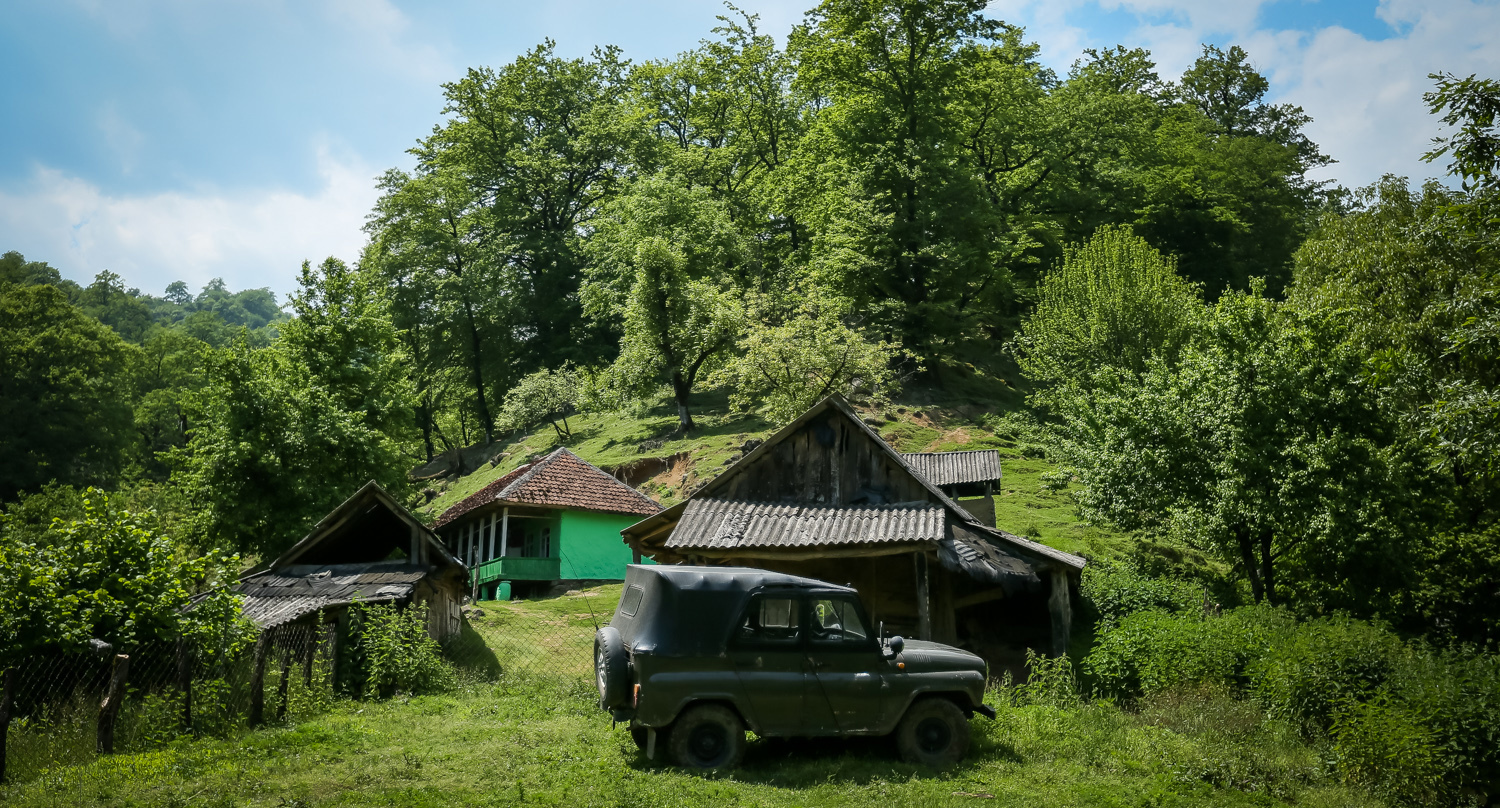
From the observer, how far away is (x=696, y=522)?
16.6 metres

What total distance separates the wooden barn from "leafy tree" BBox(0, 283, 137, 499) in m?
42.2

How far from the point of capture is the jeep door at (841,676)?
10302mm

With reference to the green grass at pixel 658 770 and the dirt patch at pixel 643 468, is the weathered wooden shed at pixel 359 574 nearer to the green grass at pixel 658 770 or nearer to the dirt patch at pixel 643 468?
the green grass at pixel 658 770

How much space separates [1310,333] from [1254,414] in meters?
2.39

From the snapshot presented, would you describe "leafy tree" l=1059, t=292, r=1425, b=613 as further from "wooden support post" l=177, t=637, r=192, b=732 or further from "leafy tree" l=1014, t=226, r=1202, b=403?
"wooden support post" l=177, t=637, r=192, b=732

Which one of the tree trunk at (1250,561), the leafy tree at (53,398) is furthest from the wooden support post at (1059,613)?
the leafy tree at (53,398)


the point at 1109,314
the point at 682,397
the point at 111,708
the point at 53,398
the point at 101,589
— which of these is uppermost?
the point at 1109,314

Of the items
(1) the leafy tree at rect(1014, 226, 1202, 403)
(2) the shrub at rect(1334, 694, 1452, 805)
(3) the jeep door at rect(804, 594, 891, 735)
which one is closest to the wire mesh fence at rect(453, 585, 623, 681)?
(3) the jeep door at rect(804, 594, 891, 735)

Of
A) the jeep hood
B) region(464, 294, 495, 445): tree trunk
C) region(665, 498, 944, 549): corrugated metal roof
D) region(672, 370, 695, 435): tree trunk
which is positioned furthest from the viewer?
region(464, 294, 495, 445): tree trunk

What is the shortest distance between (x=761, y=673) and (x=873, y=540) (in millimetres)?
5262

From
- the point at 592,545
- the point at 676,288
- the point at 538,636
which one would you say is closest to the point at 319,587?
the point at 538,636

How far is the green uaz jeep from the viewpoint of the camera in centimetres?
998

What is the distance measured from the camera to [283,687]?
41.9 ft

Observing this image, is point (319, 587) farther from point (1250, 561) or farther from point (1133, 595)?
point (1250, 561)
